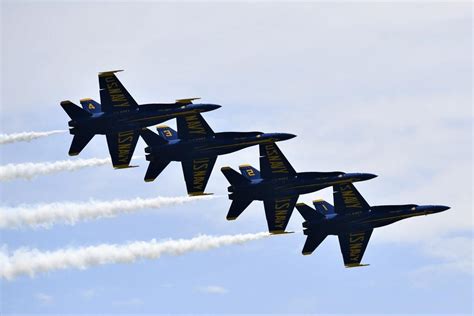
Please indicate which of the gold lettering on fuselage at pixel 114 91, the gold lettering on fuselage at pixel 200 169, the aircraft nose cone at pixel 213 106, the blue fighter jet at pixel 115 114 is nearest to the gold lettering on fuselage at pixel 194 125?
the blue fighter jet at pixel 115 114

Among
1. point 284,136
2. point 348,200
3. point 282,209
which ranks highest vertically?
point 284,136

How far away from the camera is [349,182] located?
553 feet

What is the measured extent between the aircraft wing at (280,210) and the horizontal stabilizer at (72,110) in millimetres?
24103

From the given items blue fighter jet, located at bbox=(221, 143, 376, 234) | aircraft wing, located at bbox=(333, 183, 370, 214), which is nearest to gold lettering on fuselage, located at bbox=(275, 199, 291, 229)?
blue fighter jet, located at bbox=(221, 143, 376, 234)

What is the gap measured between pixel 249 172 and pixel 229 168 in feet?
11.9

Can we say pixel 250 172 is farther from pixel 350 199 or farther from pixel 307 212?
pixel 350 199

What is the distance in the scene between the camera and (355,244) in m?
173

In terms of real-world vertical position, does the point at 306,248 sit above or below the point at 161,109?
below

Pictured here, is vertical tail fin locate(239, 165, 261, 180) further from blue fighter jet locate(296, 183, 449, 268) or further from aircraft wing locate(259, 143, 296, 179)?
blue fighter jet locate(296, 183, 449, 268)

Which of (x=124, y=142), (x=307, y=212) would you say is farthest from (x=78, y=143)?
(x=307, y=212)

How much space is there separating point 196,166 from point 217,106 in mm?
9165

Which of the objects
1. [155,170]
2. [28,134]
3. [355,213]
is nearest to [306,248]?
[355,213]

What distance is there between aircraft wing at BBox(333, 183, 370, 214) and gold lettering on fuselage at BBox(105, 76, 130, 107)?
27.7m

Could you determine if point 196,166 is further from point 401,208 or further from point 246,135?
point 401,208
